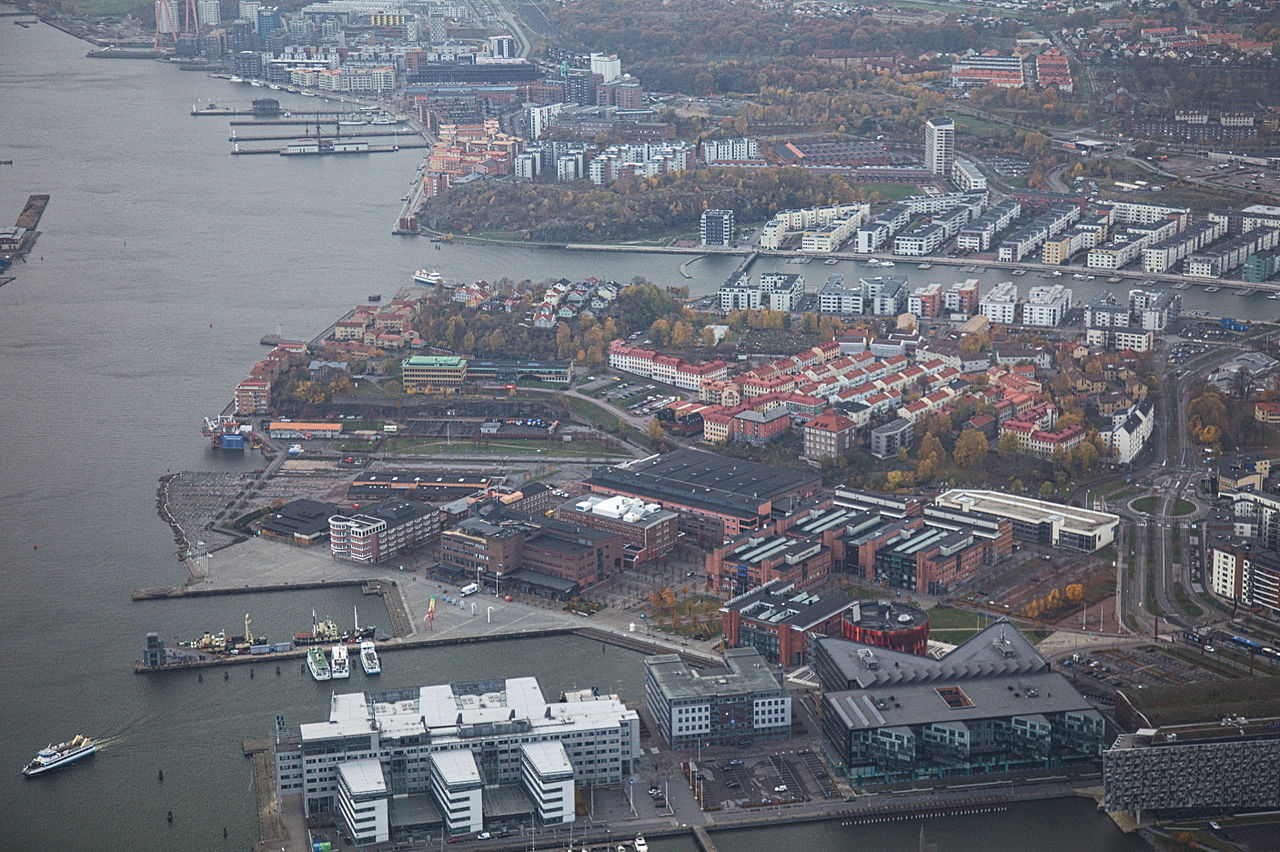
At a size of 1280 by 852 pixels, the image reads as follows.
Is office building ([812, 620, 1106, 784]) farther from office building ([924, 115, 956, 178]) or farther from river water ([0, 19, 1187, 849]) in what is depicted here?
office building ([924, 115, 956, 178])

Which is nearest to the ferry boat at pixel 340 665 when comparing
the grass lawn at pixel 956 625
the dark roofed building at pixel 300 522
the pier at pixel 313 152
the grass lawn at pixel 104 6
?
the dark roofed building at pixel 300 522

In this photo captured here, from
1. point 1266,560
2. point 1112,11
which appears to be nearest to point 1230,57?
point 1112,11

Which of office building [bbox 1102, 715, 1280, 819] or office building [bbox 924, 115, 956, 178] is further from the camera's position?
office building [bbox 924, 115, 956, 178]

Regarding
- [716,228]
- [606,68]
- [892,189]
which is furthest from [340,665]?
[606,68]

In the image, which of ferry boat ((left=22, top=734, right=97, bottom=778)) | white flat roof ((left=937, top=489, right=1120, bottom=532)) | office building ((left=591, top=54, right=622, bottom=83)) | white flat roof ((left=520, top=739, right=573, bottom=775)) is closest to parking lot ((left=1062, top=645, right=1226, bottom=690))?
white flat roof ((left=937, top=489, right=1120, bottom=532))

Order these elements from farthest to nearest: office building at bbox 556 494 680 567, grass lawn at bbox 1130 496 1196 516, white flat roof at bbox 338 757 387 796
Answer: grass lawn at bbox 1130 496 1196 516
office building at bbox 556 494 680 567
white flat roof at bbox 338 757 387 796

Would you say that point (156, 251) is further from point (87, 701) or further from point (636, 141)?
point (87, 701)
